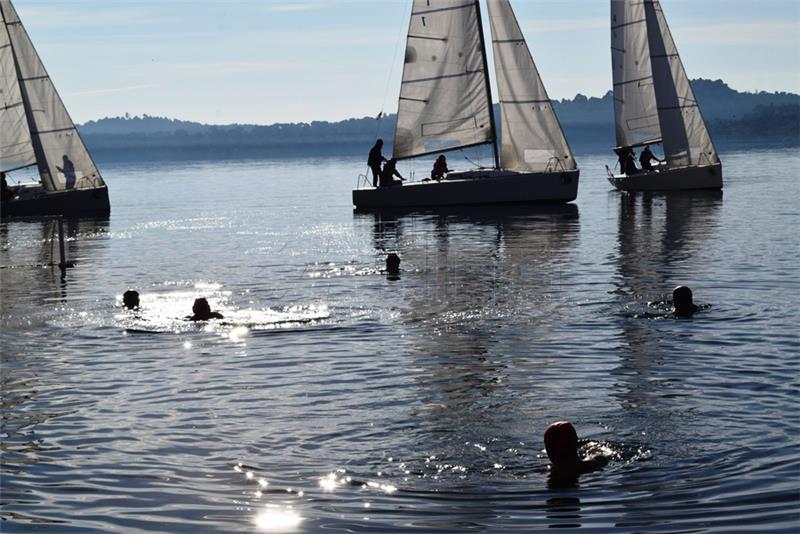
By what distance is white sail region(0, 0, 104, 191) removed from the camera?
65938 mm

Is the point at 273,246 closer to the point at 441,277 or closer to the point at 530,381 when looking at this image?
the point at 441,277

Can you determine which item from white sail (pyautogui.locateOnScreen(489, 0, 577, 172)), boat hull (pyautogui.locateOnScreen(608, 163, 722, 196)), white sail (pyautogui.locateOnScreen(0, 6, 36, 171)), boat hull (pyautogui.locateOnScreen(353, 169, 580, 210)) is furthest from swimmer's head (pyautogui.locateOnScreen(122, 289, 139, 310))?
boat hull (pyautogui.locateOnScreen(608, 163, 722, 196))

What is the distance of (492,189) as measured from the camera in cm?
6194

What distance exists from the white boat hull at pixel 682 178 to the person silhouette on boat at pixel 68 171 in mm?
30626

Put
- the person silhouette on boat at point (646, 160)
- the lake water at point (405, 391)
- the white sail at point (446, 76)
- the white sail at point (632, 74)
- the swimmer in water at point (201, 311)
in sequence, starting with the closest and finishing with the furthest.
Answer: the lake water at point (405, 391)
the swimmer in water at point (201, 311)
the white sail at point (446, 76)
the white sail at point (632, 74)
the person silhouette on boat at point (646, 160)

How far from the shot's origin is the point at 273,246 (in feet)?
158

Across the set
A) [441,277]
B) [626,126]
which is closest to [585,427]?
[441,277]

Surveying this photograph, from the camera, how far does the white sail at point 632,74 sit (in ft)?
232

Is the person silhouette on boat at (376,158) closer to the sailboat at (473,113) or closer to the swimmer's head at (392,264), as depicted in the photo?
the sailboat at (473,113)

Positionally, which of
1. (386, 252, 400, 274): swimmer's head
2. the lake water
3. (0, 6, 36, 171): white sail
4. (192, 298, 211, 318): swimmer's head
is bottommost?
the lake water

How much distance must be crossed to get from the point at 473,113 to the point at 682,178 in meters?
13.4

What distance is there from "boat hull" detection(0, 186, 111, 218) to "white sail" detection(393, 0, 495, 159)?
56.0ft

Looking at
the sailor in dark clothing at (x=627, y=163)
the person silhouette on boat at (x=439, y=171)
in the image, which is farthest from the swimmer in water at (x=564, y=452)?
the sailor in dark clothing at (x=627, y=163)

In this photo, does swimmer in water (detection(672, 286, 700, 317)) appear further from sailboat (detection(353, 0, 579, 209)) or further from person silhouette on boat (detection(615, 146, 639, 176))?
person silhouette on boat (detection(615, 146, 639, 176))
